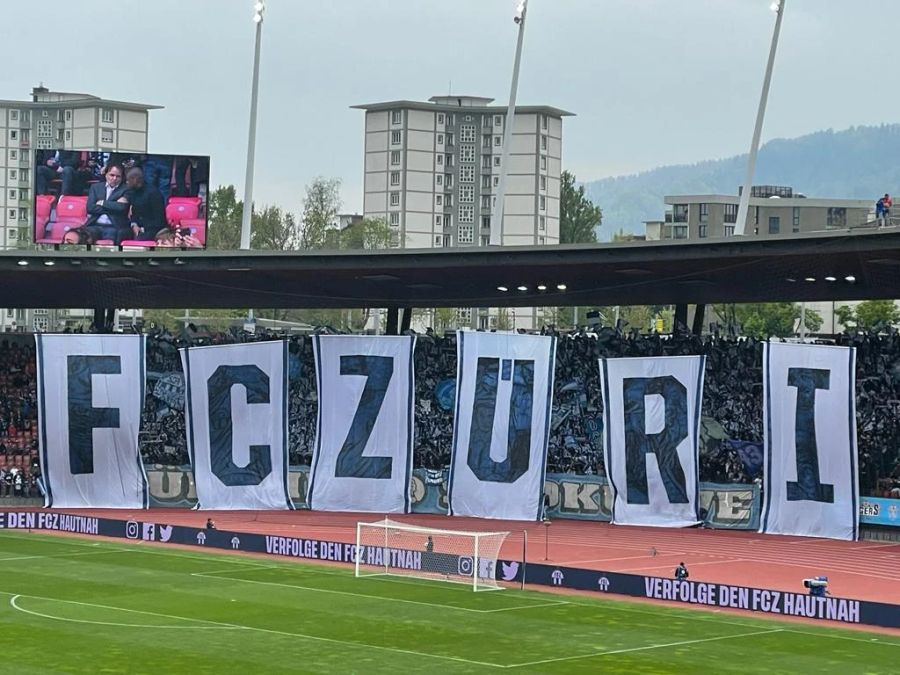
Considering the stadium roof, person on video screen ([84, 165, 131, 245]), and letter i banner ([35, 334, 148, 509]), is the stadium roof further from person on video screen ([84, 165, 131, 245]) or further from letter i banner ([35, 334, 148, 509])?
letter i banner ([35, 334, 148, 509])

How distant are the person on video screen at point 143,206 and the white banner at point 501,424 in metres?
14.1

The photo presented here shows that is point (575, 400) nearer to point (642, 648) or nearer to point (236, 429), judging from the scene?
point (236, 429)

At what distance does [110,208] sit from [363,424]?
13502mm

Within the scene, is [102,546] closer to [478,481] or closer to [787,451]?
[478,481]

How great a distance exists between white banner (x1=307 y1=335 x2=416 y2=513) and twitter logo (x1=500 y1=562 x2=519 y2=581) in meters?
13.3

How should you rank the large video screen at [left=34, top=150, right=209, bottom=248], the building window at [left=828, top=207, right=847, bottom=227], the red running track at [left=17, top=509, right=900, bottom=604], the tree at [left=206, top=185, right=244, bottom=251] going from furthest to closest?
the building window at [left=828, top=207, right=847, bottom=227], the tree at [left=206, top=185, right=244, bottom=251], the large video screen at [left=34, top=150, right=209, bottom=248], the red running track at [left=17, top=509, right=900, bottom=604]

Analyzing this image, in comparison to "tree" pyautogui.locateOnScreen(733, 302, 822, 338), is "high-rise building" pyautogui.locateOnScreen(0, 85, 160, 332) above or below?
above

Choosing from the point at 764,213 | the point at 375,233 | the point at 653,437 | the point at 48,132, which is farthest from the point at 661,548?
the point at 48,132

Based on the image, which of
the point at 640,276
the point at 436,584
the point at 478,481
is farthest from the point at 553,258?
the point at 436,584

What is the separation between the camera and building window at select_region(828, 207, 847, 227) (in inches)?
6211

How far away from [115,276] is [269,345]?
712 cm

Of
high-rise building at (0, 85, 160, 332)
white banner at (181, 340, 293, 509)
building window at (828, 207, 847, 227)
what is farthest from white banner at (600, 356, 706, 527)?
high-rise building at (0, 85, 160, 332)

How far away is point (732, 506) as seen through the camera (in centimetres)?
4766

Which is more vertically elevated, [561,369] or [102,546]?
[561,369]
